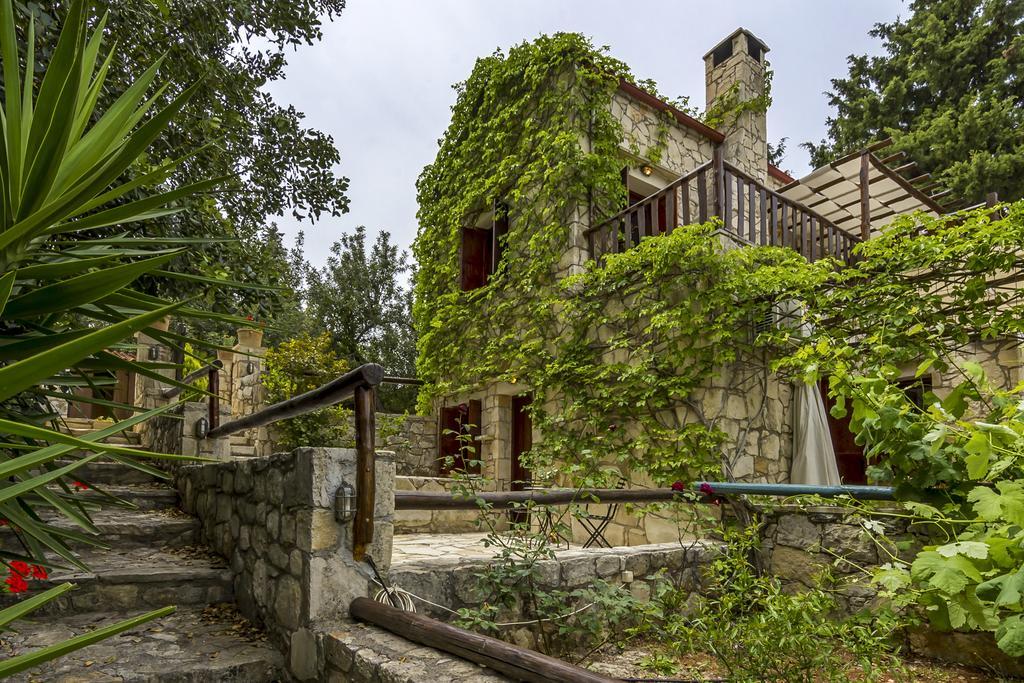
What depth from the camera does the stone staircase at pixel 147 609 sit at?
226 cm

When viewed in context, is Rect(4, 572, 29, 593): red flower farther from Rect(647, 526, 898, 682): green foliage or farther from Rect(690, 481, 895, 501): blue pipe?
Rect(690, 481, 895, 501): blue pipe

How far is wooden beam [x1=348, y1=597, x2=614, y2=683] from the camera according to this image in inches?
64.1

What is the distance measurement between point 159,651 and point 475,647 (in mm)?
1480

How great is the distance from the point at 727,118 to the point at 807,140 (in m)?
8.90

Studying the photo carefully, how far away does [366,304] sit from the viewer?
14062mm

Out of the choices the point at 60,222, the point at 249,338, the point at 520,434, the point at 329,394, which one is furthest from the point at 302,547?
the point at 249,338

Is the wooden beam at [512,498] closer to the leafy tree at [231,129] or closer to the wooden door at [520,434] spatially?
the leafy tree at [231,129]

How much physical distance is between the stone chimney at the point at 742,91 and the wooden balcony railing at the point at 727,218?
1.59m

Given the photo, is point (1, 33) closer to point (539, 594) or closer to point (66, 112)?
point (66, 112)

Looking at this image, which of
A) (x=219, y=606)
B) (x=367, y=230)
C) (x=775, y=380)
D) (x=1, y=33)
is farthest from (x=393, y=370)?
(x=1, y=33)

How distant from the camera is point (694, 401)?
5375 mm

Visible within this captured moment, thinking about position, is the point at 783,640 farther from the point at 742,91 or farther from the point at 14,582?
the point at 742,91

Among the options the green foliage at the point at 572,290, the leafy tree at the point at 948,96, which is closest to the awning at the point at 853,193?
the green foliage at the point at 572,290

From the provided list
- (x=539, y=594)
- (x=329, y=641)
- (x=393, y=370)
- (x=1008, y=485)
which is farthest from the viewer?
(x=393, y=370)
